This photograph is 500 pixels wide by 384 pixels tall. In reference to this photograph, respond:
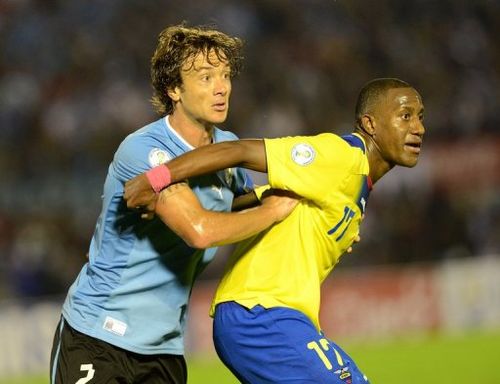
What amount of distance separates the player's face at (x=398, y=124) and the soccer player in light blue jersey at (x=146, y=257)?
21.2 inches

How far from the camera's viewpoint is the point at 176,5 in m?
15.9

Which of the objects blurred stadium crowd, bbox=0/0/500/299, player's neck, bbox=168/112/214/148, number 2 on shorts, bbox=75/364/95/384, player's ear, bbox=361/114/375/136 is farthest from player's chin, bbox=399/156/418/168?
blurred stadium crowd, bbox=0/0/500/299

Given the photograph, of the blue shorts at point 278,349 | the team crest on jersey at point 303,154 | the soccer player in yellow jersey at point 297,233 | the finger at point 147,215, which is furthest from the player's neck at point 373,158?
the finger at point 147,215

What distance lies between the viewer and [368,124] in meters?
4.96

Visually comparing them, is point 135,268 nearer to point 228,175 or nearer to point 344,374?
point 228,175

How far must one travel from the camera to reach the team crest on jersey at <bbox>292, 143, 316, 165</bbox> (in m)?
4.68

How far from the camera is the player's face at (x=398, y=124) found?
193 inches

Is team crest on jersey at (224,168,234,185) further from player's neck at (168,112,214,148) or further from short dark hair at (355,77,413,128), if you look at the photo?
short dark hair at (355,77,413,128)

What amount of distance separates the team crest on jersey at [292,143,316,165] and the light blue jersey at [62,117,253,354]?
0.52m

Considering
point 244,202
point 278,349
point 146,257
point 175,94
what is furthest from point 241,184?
point 278,349

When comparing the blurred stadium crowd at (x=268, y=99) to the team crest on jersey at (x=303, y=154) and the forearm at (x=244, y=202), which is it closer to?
the forearm at (x=244, y=202)

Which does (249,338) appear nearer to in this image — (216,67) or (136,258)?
(136,258)

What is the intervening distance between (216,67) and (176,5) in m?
11.1

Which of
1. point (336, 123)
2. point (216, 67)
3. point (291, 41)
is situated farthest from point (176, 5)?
point (216, 67)
